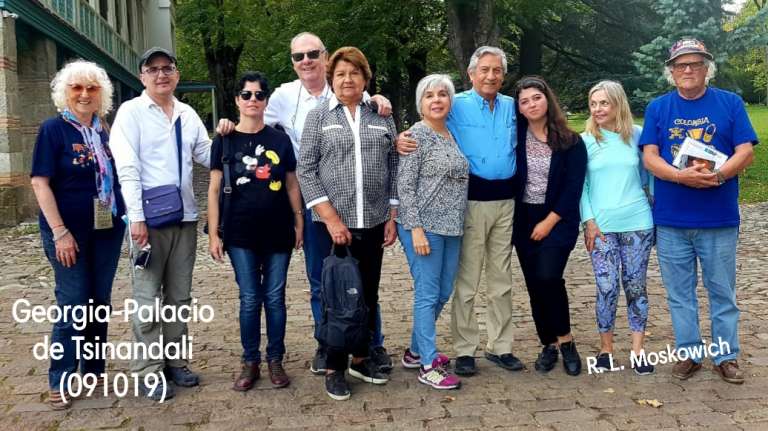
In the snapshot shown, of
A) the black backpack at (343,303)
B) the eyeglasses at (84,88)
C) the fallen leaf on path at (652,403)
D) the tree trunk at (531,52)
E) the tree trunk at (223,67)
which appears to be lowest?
the fallen leaf on path at (652,403)

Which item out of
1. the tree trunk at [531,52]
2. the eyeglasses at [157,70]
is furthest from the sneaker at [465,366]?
the tree trunk at [531,52]

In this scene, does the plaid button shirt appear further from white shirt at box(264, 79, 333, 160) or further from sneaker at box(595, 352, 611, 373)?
sneaker at box(595, 352, 611, 373)

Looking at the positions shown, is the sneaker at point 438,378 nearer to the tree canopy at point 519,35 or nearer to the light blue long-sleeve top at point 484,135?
the light blue long-sleeve top at point 484,135

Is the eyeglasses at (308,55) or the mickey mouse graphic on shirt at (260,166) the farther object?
the eyeglasses at (308,55)

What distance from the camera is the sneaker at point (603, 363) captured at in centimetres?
496

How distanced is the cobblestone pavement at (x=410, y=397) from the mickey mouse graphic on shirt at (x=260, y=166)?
1.36 meters

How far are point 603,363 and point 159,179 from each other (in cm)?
324

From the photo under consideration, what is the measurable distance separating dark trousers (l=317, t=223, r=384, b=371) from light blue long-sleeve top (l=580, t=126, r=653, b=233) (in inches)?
58.2

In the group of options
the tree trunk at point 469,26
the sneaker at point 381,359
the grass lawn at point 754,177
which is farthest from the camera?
the tree trunk at point 469,26

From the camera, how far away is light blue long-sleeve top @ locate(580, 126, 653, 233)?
478cm

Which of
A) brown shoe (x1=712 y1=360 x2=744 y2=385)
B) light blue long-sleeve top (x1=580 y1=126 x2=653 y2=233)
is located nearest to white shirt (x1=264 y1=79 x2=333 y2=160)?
light blue long-sleeve top (x1=580 y1=126 x2=653 y2=233)

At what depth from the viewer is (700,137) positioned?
4.61m

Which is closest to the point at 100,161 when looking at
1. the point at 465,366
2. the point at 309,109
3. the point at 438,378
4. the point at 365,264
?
the point at 309,109

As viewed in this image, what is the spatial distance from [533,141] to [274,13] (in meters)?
25.4
